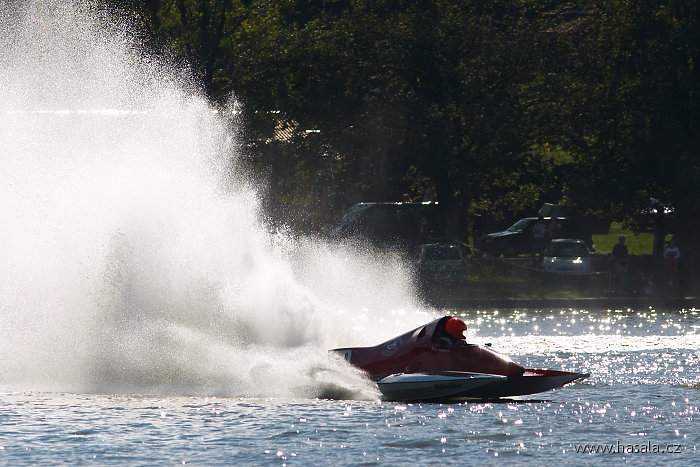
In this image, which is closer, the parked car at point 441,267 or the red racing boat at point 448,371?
the red racing boat at point 448,371

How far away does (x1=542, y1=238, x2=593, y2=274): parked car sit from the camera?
121ft

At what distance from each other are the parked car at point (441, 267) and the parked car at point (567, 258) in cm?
342

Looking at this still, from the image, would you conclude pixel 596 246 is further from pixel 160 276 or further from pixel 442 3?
pixel 160 276

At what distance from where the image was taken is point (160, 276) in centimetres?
2058

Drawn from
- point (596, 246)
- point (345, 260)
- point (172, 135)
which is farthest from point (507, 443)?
point (596, 246)

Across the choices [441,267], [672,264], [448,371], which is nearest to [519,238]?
[672,264]

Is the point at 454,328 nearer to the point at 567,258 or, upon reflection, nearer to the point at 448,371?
the point at 448,371

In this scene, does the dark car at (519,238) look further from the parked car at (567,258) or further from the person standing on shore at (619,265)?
the person standing on shore at (619,265)

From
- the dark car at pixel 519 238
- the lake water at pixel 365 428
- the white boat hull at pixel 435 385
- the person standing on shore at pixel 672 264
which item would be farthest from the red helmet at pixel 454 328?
the dark car at pixel 519 238

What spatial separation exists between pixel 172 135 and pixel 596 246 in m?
27.1

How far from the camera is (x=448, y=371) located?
16625 millimetres

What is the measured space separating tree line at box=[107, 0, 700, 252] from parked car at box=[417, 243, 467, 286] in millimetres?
5932

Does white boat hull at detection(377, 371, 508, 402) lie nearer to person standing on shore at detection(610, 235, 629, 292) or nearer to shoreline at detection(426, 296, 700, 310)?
shoreline at detection(426, 296, 700, 310)

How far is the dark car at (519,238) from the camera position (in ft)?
153
